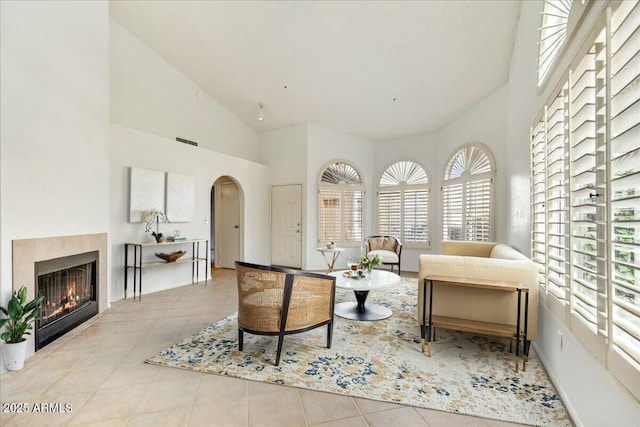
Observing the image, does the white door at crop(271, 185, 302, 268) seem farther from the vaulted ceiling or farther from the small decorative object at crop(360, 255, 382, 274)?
the small decorative object at crop(360, 255, 382, 274)

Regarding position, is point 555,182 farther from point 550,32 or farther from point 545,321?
point 550,32

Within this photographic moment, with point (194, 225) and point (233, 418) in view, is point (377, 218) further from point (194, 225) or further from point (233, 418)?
point (233, 418)

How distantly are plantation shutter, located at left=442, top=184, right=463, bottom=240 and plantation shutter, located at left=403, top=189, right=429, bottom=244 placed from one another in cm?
47

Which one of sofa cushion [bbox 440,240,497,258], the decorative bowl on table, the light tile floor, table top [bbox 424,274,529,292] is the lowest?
Result: the light tile floor

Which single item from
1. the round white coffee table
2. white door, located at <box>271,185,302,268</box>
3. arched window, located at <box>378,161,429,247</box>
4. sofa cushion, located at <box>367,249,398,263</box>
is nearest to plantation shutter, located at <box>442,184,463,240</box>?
arched window, located at <box>378,161,429,247</box>

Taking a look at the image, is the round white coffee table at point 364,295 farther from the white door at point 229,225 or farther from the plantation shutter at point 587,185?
the white door at point 229,225

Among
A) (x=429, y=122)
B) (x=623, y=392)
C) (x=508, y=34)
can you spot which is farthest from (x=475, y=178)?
(x=623, y=392)

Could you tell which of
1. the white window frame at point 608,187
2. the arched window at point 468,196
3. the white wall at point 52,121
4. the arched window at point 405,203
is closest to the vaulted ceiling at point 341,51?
the arched window at point 468,196

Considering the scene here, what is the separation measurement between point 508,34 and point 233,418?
5060mm

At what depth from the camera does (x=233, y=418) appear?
1.83 meters

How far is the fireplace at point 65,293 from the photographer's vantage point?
2805mm

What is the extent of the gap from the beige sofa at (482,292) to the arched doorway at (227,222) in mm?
4775

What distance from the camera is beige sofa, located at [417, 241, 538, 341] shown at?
2.53 m

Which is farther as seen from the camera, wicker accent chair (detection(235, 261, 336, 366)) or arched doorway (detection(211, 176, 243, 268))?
arched doorway (detection(211, 176, 243, 268))
